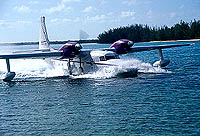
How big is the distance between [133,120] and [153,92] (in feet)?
24.2

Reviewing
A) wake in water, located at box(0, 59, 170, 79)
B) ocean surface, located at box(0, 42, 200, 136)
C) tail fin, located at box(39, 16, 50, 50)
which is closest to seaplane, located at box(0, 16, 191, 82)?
wake in water, located at box(0, 59, 170, 79)

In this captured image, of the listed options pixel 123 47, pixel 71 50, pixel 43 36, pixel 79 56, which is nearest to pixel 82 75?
pixel 79 56

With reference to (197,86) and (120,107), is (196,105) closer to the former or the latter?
(120,107)

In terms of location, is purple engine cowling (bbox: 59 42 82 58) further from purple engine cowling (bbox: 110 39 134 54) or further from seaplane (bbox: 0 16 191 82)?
purple engine cowling (bbox: 110 39 134 54)

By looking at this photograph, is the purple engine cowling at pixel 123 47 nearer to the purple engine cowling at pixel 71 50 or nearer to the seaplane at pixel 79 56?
the seaplane at pixel 79 56

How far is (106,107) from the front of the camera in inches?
789

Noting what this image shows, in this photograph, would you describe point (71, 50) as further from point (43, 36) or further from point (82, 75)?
point (43, 36)

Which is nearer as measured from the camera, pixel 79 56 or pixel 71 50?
pixel 71 50

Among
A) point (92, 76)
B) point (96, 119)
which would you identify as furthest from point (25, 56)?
point (96, 119)

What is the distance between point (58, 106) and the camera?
21.1 meters

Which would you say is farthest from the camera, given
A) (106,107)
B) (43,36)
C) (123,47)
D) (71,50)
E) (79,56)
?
(43,36)

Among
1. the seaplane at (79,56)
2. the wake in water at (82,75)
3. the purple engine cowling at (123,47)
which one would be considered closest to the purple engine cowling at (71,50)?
the seaplane at (79,56)

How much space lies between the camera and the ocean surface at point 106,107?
15.6 metres

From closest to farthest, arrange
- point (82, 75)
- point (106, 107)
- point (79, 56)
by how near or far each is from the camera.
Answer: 1. point (106, 107)
2. point (82, 75)
3. point (79, 56)
